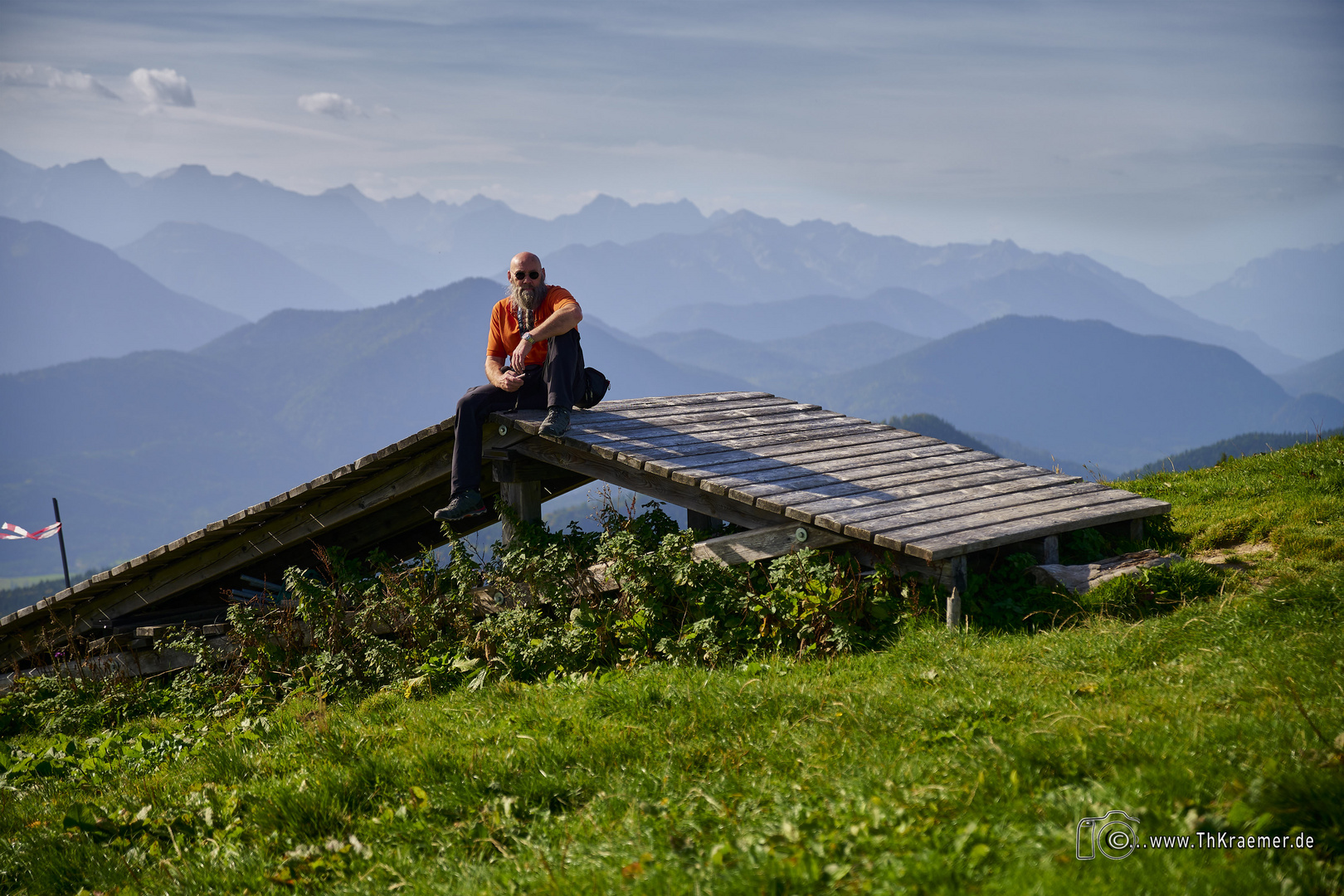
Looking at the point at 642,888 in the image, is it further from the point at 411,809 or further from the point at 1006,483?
the point at 1006,483

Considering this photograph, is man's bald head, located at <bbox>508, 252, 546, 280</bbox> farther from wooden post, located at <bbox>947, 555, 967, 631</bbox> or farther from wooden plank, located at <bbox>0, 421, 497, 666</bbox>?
wooden post, located at <bbox>947, 555, 967, 631</bbox>

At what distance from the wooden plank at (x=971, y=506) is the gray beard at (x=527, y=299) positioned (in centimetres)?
393

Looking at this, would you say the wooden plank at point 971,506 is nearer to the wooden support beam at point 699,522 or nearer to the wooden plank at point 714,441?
the wooden plank at point 714,441

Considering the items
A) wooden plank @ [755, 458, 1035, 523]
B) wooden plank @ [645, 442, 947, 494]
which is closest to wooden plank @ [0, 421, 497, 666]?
wooden plank @ [645, 442, 947, 494]

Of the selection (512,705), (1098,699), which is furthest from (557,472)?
(1098,699)

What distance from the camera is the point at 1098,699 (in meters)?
4.39

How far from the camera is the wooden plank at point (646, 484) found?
7645 millimetres

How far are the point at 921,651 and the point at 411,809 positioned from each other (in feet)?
10.4

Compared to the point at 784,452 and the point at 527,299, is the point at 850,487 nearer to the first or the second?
the point at 784,452

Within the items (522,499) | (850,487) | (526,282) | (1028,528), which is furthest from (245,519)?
(1028,528)

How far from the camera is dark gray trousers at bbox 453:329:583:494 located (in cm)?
872

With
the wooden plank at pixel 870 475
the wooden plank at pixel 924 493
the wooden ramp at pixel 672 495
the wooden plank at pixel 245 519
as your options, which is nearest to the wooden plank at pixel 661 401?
the wooden ramp at pixel 672 495

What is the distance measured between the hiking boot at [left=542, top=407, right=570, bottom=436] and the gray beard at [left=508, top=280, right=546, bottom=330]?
40.9 inches

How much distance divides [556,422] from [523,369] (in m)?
0.95
